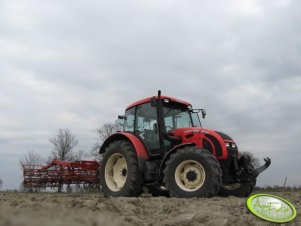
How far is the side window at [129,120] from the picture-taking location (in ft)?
33.4

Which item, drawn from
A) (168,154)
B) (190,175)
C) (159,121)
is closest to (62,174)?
(159,121)

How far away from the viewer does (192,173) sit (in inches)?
309

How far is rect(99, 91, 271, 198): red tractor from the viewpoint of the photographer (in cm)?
778

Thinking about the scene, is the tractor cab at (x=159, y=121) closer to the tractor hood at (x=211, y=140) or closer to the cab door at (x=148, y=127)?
the cab door at (x=148, y=127)

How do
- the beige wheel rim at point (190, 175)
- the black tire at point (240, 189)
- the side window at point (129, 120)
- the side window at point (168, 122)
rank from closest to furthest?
the beige wheel rim at point (190, 175), the black tire at point (240, 189), the side window at point (168, 122), the side window at point (129, 120)

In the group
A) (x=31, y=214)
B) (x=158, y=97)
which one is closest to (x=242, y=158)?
(x=158, y=97)

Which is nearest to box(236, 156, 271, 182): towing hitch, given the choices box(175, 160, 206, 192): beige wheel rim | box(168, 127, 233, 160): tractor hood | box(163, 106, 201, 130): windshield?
box(168, 127, 233, 160): tractor hood

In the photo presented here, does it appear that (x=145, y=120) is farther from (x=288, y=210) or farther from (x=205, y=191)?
(x=288, y=210)

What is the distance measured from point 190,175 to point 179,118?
234 centimetres

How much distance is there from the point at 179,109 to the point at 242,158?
2101 mm

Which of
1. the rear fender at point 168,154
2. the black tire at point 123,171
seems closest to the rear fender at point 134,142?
the black tire at point 123,171

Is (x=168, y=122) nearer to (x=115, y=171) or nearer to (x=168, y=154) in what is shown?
(x=168, y=154)

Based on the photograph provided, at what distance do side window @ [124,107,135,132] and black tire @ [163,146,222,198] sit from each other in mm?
2271

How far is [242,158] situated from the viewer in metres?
8.84
